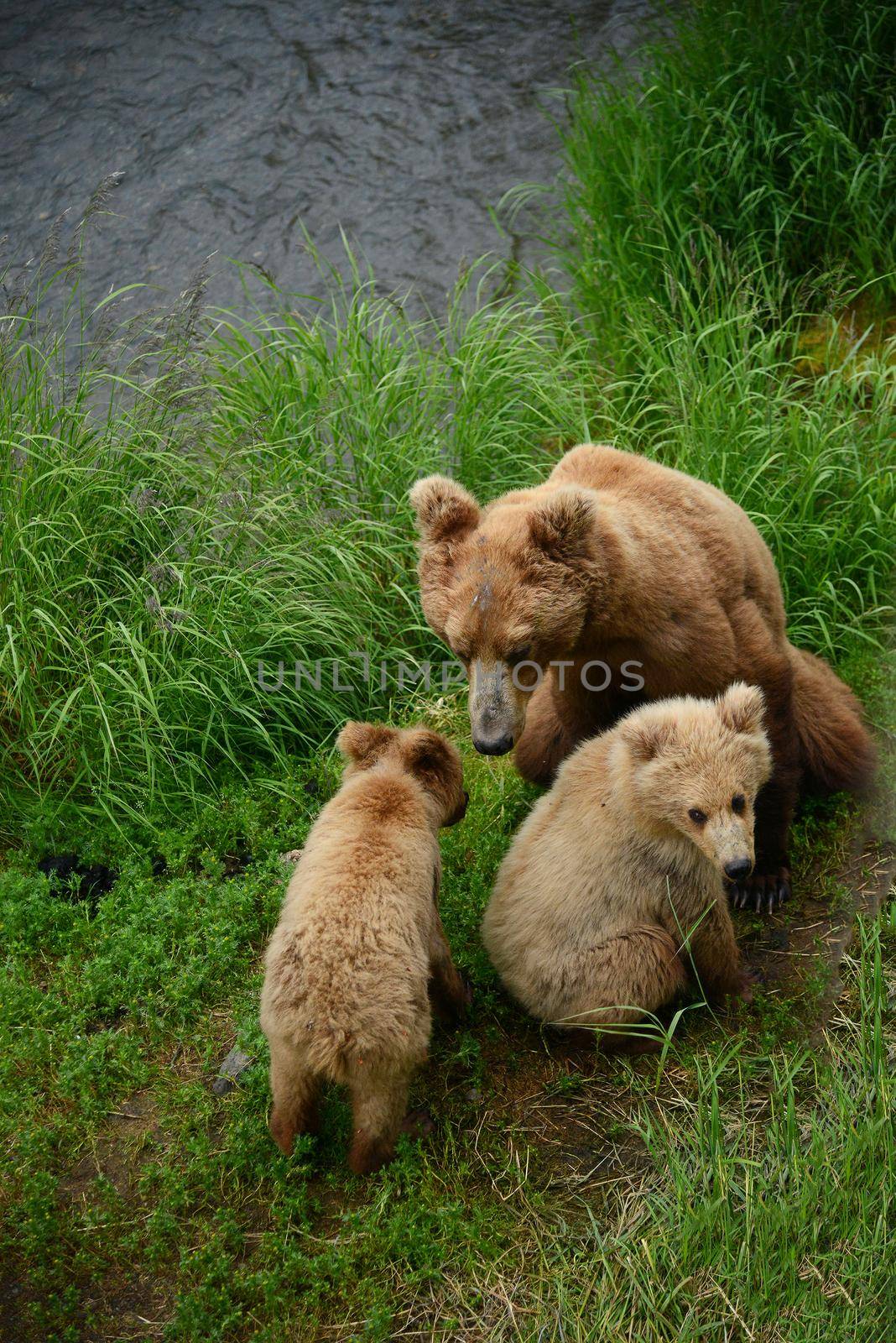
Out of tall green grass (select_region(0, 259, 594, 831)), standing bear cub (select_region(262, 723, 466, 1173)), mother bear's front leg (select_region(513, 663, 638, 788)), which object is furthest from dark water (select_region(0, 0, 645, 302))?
standing bear cub (select_region(262, 723, 466, 1173))

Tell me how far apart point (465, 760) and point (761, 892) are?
141 centimetres

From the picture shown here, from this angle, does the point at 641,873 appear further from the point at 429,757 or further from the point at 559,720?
the point at 559,720

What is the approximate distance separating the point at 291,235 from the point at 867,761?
4.94m

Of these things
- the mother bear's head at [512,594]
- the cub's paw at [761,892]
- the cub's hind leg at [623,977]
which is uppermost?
the mother bear's head at [512,594]

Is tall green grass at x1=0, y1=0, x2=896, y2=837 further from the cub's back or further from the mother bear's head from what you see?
the cub's back

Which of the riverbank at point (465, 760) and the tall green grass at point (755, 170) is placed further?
the tall green grass at point (755, 170)

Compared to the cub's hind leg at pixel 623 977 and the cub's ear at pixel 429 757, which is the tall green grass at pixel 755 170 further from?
the cub's hind leg at pixel 623 977

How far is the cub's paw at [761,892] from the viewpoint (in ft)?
14.9

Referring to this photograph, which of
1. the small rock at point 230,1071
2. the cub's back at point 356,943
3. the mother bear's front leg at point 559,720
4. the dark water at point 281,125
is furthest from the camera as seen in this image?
the dark water at point 281,125

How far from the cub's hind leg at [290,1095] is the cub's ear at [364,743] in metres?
0.98

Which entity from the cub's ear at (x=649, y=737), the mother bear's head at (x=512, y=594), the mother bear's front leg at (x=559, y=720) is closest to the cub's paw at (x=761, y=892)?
the mother bear's front leg at (x=559, y=720)

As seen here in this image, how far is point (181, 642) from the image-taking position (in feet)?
17.2

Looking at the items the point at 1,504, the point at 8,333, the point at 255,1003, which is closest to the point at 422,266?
the point at 8,333

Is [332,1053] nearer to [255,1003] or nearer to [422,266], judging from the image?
[255,1003]
